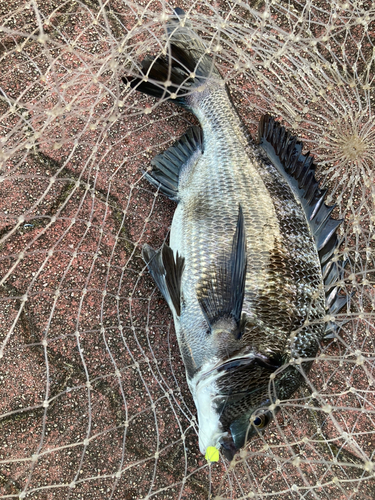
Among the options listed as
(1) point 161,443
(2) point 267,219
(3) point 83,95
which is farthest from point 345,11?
(1) point 161,443

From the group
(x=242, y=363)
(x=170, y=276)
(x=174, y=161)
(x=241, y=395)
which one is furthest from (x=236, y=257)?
(x=174, y=161)

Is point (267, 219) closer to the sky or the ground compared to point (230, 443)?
closer to the sky

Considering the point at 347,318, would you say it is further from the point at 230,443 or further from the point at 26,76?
the point at 26,76


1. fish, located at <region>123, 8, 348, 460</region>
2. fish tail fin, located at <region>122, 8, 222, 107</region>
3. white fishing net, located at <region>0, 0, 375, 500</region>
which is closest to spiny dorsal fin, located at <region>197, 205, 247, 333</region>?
fish, located at <region>123, 8, 348, 460</region>

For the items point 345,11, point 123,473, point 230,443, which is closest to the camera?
point 230,443

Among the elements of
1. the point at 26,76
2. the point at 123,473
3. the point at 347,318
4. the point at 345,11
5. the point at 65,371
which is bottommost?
the point at 123,473

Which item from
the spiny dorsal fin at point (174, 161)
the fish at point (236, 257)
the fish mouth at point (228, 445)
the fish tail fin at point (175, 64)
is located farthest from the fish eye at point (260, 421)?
the fish tail fin at point (175, 64)

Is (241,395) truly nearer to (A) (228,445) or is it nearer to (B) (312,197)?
(A) (228,445)

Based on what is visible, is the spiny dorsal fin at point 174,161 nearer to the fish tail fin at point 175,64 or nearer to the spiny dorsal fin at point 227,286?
the fish tail fin at point 175,64
